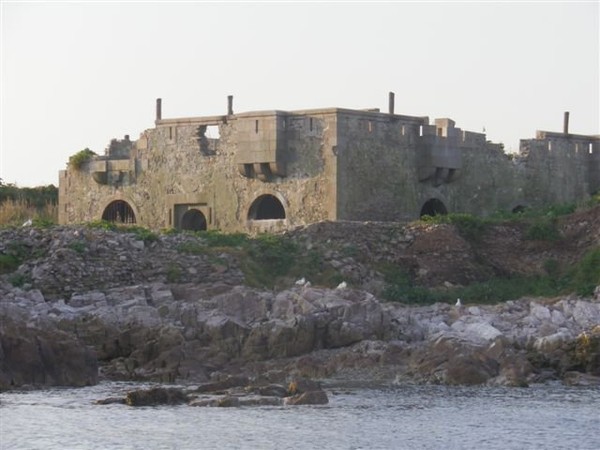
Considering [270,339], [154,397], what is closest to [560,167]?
[270,339]

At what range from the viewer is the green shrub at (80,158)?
175 feet

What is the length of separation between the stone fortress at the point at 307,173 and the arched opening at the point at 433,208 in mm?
40

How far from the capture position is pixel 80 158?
175 feet

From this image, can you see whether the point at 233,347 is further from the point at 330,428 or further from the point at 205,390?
the point at 330,428

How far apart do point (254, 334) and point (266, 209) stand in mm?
13636

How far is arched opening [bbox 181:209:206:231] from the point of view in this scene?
5038 cm

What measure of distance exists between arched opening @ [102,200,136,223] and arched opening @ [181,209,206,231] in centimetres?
215

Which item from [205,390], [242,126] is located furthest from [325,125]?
[205,390]

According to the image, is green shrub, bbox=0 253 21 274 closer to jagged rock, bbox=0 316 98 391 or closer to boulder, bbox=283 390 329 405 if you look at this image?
jagged rock, bbox=0 316 98 391

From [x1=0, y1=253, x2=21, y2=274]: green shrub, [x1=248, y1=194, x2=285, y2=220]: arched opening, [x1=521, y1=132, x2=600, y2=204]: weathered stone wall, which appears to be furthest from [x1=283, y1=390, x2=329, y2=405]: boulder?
[x1=521, y1=132, x2=600, y2=204]: weathered stone wall

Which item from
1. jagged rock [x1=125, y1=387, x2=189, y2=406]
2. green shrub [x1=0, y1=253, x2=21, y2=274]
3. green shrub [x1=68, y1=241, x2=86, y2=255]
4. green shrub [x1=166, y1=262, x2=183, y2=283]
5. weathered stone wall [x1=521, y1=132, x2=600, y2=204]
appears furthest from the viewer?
weathered stone wall [x1=521, y1=132, x2=600, y2=204]

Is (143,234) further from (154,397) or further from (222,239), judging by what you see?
(154,397)

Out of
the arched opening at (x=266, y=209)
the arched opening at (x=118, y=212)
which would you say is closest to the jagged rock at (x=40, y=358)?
the arched opening at (x=266, y=209)

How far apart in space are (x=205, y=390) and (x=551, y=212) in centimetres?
1666
